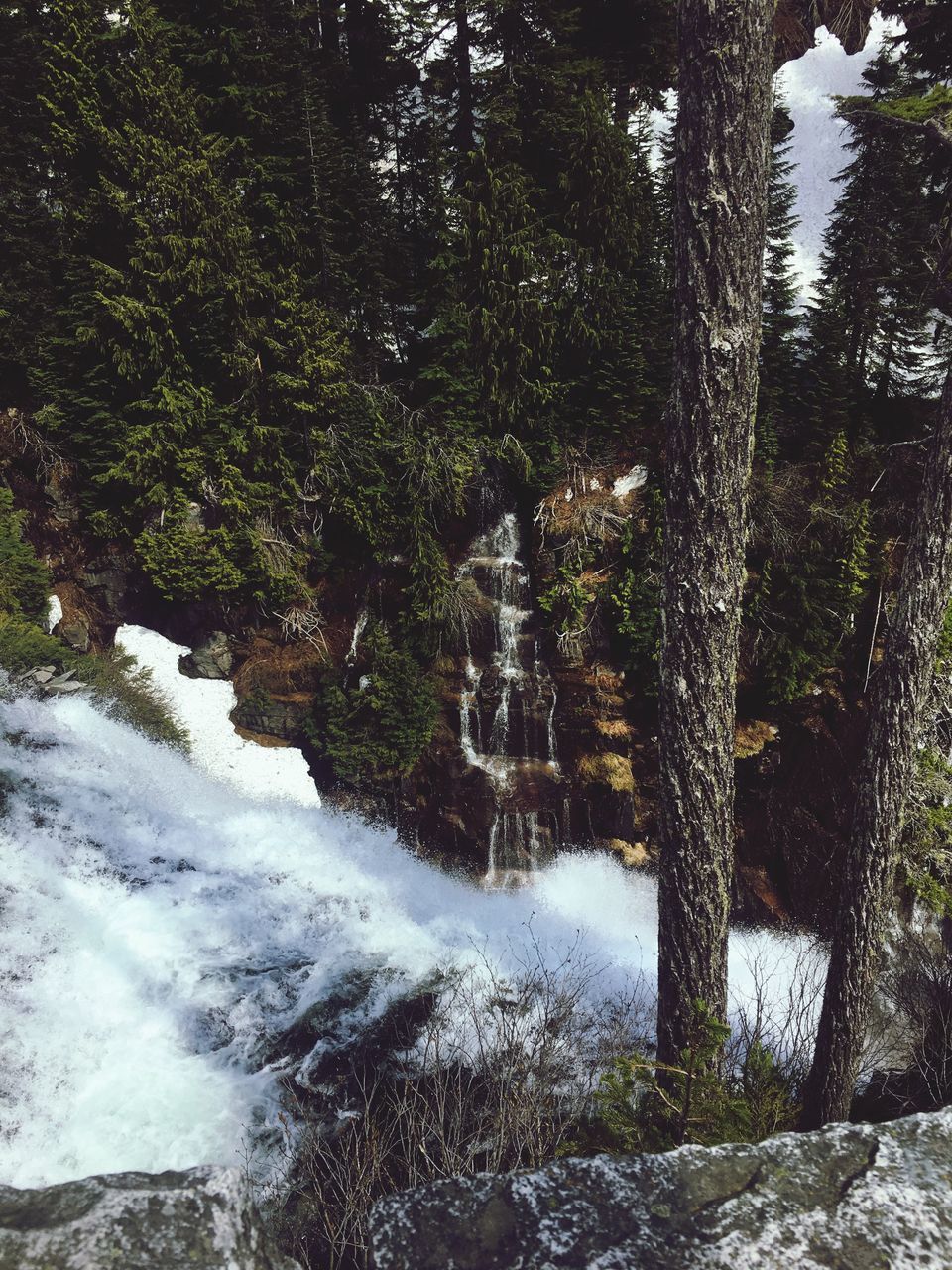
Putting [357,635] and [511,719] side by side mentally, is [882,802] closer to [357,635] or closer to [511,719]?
[511,719]

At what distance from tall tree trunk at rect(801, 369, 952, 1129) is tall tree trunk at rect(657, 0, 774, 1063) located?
1.61m

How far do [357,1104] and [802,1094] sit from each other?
4.16 m

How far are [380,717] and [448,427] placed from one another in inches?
196

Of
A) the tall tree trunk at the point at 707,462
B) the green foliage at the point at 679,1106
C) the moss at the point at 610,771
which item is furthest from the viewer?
the moss at the point at 610,771

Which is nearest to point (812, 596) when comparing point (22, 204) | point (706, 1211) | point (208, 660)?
point (706, 1211)

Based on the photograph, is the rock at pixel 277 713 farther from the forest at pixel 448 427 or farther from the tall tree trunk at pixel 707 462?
the tall tree trunk at pixel 707 462

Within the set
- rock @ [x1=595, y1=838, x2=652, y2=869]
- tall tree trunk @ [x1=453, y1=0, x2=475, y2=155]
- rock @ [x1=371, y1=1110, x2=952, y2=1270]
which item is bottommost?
rock @ [x1=595, y1=838, x2=652, y2=869]

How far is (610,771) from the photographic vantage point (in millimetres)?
10883

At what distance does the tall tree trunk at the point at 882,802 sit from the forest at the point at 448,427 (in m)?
4.18

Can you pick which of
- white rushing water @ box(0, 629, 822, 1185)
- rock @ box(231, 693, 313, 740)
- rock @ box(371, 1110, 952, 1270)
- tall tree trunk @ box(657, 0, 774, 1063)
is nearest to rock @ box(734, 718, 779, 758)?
white rushing water @ box(0, 629, 822, 1185)

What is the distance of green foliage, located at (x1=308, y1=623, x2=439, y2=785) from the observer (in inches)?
445

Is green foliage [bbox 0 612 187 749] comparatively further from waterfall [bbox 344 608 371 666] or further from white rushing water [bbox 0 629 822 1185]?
waterfall [bbox 344 608 371 666]

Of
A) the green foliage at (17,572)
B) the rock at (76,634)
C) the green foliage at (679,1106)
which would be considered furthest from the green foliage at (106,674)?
the green foliage at (679,1106)

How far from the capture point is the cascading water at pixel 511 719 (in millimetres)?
11141
